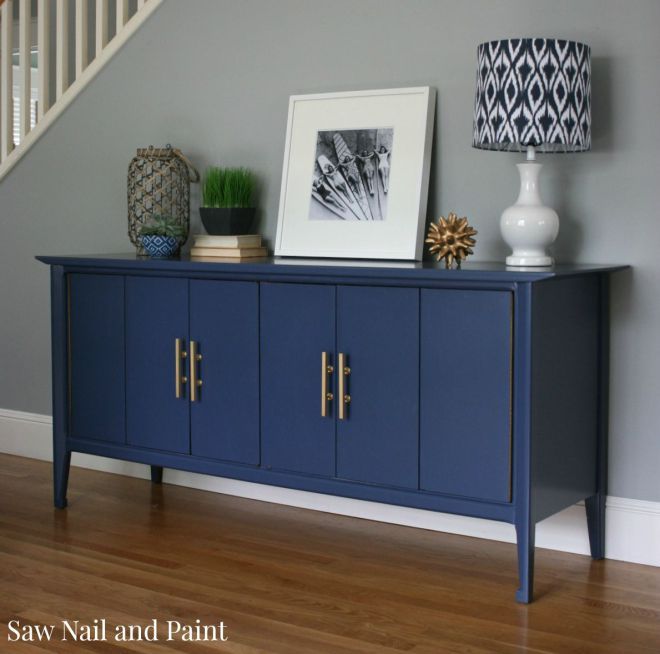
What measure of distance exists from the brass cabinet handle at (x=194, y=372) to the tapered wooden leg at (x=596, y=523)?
120 cm

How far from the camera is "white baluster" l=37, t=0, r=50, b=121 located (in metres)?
4.08

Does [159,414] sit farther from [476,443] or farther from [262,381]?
[476,443]

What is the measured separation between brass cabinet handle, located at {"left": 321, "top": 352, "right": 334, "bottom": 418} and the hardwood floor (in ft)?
1.48

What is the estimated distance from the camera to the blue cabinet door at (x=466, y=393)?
102 inches

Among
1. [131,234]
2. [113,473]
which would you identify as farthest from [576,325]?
[113,473]

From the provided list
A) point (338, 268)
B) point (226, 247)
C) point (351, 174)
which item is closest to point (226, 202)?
point (226, 247)

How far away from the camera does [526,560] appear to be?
258 centimetres

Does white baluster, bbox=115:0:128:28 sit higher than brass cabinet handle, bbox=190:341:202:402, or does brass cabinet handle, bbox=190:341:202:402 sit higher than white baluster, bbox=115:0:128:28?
white baluster, bbox=115:0:128:28

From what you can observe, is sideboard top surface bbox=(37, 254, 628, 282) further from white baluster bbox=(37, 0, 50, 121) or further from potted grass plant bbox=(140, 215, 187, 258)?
white baluster bbox=(37, 0, 50, 121)

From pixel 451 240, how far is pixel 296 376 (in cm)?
60

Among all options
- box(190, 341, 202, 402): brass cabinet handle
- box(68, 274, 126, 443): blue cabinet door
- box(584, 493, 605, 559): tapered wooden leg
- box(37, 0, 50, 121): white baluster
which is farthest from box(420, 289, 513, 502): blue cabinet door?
box(37, 0, 50, 121): white baluster

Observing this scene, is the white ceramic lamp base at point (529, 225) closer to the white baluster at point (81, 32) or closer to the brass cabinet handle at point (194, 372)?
the brass cabinet handle at point (194, 372)

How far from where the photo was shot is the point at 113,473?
13.0 ft

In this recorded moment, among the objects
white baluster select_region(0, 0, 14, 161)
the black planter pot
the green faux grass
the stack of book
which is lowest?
the stack of book
